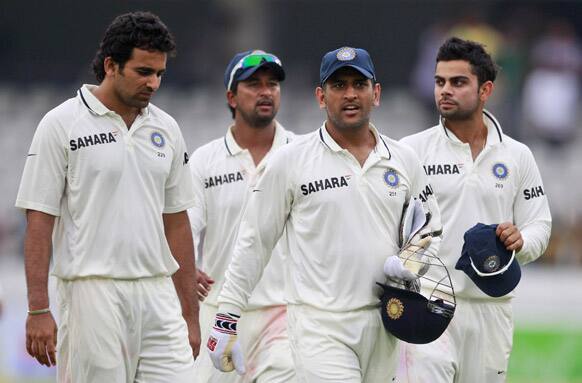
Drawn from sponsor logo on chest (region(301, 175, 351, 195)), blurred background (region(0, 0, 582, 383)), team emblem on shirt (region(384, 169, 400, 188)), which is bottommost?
sponsor logo on chest (region(301, 175, 351, 195))

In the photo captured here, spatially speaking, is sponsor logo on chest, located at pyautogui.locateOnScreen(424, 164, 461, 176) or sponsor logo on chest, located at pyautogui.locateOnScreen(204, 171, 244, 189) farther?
sponsor logo on chest, located at pyautogui.locateOnScreen(204, 171, 244, 189)

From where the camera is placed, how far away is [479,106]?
26.7 feet

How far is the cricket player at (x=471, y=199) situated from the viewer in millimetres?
7773

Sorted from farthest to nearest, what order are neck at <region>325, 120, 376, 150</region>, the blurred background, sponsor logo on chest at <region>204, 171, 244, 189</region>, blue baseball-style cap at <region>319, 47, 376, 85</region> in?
the blurred background, sponsor logo on chest at <region>204, 171, 244, 189</region>, neck at <region>325, 120, 376, 150</region>, blue baseball-style cap at <region>319, 47, 376, 85</region>

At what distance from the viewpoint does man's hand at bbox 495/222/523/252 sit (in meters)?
7.36

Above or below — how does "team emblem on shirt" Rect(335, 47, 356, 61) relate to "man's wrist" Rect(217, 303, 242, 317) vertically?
above

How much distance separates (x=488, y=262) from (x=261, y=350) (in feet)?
4.91

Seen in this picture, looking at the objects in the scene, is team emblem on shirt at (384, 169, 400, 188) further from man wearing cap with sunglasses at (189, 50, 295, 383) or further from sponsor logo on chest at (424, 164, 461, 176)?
man wearing cap with sunglasses at (189, 50, 295, 383)

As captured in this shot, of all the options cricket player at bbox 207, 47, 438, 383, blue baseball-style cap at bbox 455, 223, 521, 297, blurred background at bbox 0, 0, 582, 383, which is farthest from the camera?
blurred background at bbox 0, 0, 582, 383

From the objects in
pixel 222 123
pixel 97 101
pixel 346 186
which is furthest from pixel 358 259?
pixel 222 123

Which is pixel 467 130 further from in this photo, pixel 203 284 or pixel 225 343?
pixel 225 343

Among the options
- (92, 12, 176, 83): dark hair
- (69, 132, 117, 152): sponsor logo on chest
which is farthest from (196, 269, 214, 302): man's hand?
(92, 12, 176, 83): dark hair

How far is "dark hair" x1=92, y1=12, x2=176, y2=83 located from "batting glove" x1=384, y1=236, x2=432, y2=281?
144cm

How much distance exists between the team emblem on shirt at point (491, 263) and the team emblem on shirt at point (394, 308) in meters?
0.87
